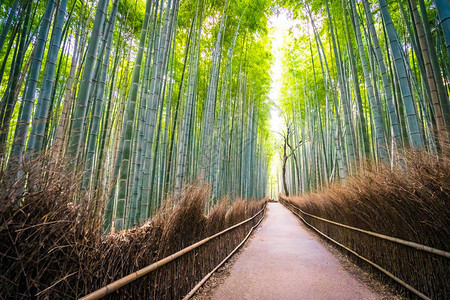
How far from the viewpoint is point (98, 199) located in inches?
44.9

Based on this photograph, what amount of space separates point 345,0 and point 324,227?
4.25 metres

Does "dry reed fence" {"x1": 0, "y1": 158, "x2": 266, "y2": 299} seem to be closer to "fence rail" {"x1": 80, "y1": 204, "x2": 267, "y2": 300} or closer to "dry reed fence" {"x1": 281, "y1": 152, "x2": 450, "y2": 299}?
"fence rail" {"x1": 80, "y1": 204, "x2": 267, "y2": 300}

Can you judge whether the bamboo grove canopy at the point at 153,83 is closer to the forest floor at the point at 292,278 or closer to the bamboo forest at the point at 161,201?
the bamboo forest at the point at 161,201

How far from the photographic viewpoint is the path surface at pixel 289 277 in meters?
2.15

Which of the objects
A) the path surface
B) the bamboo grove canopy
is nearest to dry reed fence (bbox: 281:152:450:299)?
the bamboo grove canopy

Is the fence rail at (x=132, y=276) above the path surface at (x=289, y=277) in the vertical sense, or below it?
above

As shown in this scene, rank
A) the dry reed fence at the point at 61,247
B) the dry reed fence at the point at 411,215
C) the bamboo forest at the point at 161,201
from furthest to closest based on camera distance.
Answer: the dry reed fence at the point at 411,215 → the bamboo forest at the point at 161,201 → the dry reed fence at the point at 61,247

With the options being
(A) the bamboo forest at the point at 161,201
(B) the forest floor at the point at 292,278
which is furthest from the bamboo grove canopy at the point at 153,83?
(B) the forest floor at the point at 292,278

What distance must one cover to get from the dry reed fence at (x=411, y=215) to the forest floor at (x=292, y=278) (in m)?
0.33

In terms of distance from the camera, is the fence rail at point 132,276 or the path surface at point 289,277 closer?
the fence rail at point 132,276

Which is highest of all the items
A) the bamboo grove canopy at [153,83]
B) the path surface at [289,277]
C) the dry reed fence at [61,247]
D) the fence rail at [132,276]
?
the bamboo grove canopy at [153,83]

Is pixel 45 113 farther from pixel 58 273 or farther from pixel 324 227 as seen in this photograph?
pixel 324 227

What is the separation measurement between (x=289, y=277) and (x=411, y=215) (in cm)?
147

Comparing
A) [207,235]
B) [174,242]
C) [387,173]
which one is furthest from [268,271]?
[387,173]
